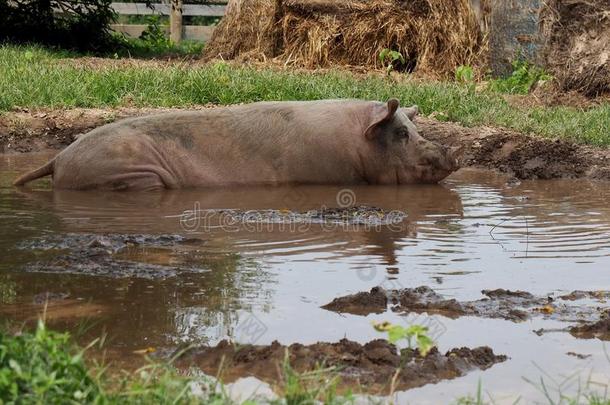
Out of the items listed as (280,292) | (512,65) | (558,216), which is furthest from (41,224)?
(512,65)

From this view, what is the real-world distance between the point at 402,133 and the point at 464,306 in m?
4.33

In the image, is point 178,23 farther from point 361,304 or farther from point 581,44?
point 361,304

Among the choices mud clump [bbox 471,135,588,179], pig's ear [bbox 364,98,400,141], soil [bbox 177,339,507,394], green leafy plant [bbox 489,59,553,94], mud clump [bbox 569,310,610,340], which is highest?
pig's ear [bbox 364,98,400,141]

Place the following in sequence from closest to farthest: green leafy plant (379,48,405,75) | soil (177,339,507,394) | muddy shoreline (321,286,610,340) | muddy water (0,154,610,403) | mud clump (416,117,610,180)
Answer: soil (177,339,507,394)
muddy water (0,154,610,403)
muddy shoreline (321,286,610,340)
mud clump (416,117,610,180)
green leafy plant (379,48,405,75)

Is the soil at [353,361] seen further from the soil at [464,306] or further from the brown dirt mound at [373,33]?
the brown dirt mound at [373,33]

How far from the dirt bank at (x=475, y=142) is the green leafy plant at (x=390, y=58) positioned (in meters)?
4.37

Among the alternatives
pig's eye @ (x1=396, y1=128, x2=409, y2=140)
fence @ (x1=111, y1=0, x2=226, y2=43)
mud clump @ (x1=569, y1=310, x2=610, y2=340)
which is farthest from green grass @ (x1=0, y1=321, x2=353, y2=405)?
fence @ (x1=111, y1=0, x2=226, y2=43)

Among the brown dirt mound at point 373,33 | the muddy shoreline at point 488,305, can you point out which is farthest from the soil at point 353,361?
the brown dirt mound at point 373,33

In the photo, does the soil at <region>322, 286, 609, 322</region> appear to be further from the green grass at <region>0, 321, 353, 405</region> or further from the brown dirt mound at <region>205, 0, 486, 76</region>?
the brown dirt mound at <region>205, 0, 486, 76</region>

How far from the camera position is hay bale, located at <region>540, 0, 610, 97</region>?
12.8 m

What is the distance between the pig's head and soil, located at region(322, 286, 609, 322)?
13.0 ft

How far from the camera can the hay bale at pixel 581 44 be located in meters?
12.8

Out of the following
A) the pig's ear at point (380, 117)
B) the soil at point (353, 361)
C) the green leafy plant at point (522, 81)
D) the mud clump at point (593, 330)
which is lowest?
the green leafy plant at point (522, 81)

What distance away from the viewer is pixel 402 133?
29.5 feet
